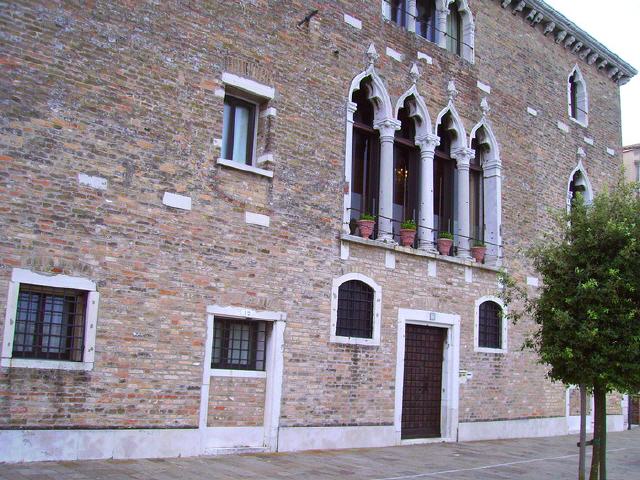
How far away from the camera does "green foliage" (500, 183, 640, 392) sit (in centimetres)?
941

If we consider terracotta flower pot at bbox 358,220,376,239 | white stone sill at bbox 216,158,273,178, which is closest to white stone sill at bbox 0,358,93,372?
white stone sill at bbox 216,158,273,178

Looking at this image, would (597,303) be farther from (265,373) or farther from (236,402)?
(236,402)

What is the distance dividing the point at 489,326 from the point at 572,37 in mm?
9108

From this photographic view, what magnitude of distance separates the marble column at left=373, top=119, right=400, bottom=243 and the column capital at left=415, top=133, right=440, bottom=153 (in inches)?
39.5

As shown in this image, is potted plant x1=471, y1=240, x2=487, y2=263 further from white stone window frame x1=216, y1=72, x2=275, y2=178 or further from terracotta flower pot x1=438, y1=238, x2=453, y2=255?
white stone window frame x1=216, y1=72, x2=275, y2=178

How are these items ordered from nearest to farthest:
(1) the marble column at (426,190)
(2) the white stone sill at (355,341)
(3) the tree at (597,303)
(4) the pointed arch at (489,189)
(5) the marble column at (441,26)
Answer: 1. (3) the tree at (597,303)
2. (2) the white stone sill at (355,341)
3. (1) the marble column at (426,190)
4. (5) the marble column at (441,26)
5. (4) the pointed arch at (489,189)

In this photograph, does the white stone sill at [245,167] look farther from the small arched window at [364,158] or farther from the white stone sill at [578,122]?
the white stone sill at [578,122]

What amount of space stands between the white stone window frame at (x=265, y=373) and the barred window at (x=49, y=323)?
2.09 metres

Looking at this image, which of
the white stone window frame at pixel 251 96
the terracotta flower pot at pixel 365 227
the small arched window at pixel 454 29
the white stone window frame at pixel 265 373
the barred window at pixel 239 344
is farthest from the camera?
the small arched window at pixel 454 29

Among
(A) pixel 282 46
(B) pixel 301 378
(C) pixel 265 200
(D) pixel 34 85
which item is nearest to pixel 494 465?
(B) pixel 301 378

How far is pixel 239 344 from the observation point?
1209 cm

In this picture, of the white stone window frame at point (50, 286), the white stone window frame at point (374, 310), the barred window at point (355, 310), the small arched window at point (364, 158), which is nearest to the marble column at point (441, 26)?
the small arched window at point (364, 158)

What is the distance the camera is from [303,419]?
12422 millimetres

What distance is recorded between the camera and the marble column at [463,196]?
1647 centimetres
